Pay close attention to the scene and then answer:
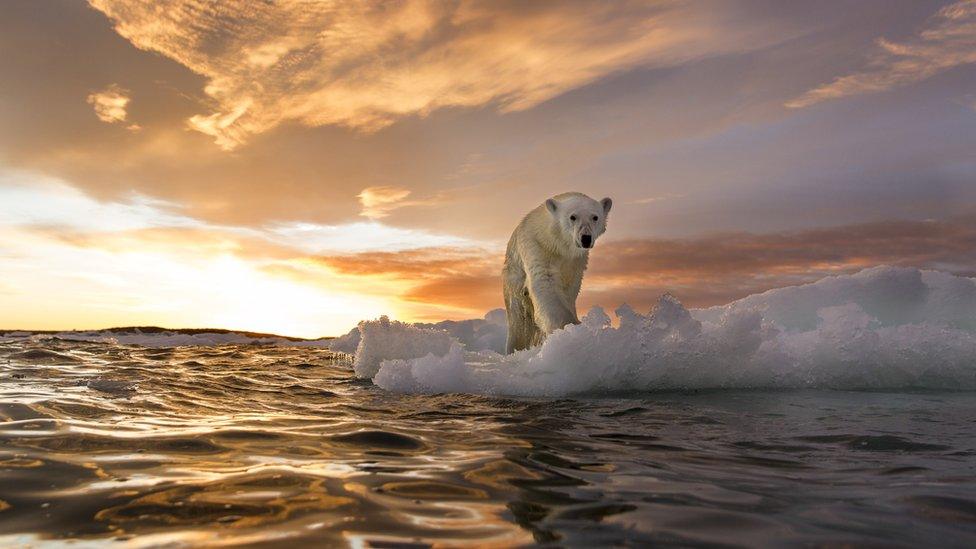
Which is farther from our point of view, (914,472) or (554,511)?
(914,472)

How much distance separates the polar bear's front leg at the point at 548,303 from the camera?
29.5 feet

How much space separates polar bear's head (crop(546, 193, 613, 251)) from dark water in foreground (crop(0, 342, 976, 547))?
3.28 metres

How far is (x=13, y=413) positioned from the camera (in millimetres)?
4723

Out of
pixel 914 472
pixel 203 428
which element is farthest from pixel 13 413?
pixel 914 472

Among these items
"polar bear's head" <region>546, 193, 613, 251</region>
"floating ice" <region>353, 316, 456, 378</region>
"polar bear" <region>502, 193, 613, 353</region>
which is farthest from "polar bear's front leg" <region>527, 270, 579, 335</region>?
"floating ice" <region>353, 316, 456, 378</region>

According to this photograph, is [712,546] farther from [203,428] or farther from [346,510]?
[203,428]

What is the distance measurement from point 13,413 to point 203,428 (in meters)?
1.63

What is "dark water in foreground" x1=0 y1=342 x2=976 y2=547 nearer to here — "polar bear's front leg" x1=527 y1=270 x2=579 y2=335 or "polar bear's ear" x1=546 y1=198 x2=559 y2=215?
"polar bear's front leg" x1=527 y1=270 x2=579 y2=335

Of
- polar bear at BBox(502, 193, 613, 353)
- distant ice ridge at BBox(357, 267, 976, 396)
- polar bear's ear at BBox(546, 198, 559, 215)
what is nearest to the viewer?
distant ice ridge at BBox(357, 267, 976, 396)

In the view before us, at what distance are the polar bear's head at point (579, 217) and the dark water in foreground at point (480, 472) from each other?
328 centimetres

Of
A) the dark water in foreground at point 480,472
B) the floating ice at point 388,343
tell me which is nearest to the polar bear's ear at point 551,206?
the floating ice at point 388,343

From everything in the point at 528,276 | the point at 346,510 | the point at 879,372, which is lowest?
the point at 346,510

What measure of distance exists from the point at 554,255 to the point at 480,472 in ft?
21.3

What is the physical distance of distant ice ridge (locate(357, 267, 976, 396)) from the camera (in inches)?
278
